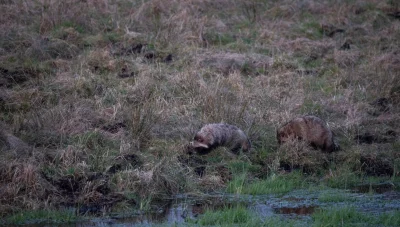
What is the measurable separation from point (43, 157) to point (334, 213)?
3.66m

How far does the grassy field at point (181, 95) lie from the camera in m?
8.45

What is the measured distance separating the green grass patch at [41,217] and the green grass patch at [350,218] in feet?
8.57

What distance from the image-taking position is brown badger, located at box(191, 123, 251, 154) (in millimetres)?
9422

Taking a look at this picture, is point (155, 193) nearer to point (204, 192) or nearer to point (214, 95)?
point (204, 192)

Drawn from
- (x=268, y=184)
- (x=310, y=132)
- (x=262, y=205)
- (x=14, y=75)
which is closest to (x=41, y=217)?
(x=262, y=205)

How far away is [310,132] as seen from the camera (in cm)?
975

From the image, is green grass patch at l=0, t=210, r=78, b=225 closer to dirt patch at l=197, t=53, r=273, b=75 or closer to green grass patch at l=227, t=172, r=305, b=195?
green grass patch at l=227, t=172, r=305, b=195

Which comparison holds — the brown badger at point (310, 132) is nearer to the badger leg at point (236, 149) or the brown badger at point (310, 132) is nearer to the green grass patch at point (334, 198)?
the badger leg at point (236, 149)

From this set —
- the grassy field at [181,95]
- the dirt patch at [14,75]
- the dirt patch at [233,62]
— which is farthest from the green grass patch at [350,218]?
the dirt patch at [14,75]

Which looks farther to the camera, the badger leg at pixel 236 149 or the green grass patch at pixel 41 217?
the badger leg at pixel 236 149

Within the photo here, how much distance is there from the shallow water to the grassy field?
22 centimetres

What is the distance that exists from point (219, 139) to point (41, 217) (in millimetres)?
2908

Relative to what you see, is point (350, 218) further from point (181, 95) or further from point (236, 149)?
point (181, 95)

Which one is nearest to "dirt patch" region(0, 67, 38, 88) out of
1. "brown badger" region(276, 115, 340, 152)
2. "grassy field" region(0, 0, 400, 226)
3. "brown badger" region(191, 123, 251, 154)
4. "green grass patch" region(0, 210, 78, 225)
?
"grassy field" region(0, 0, 400, 226)
